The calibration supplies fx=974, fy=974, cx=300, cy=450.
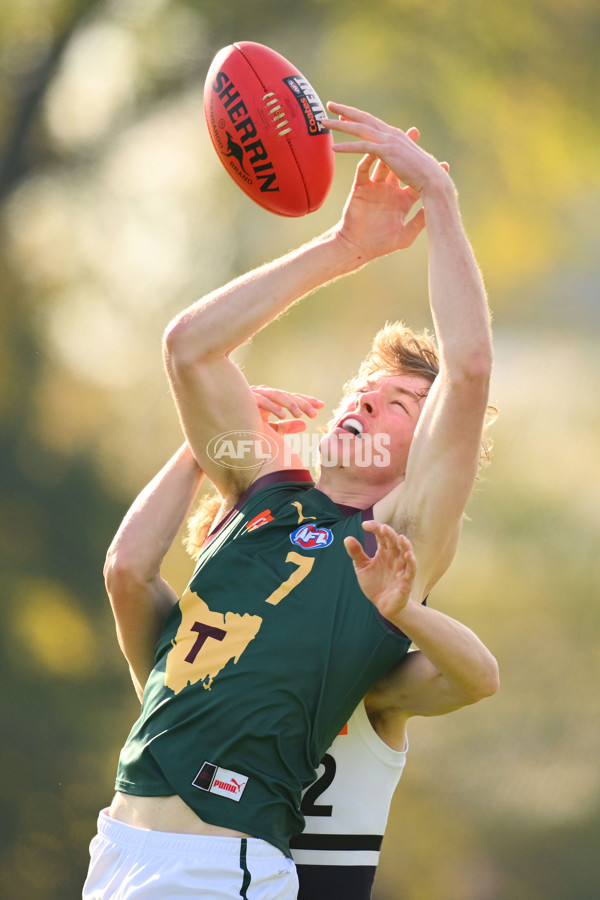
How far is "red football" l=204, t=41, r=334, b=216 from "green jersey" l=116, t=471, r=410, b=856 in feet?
2.21

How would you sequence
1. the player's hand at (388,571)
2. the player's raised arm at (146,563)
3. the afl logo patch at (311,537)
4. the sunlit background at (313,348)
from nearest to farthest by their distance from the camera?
the player's hand at (388,571) < the afl logo patch at (311,537) < the player's raised arm at (146,563) < the sunlit background at (313,348)

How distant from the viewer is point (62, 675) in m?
3.43

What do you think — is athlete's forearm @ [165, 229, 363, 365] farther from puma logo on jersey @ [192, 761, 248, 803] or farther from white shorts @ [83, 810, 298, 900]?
white shorts @ [83, 810, 298, 900]

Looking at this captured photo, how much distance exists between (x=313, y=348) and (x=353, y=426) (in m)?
1.64

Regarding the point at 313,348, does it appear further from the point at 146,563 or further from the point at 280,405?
the point at 146,563

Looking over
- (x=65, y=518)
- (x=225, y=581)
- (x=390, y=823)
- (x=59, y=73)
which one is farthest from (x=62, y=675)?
(x=59, y=73)

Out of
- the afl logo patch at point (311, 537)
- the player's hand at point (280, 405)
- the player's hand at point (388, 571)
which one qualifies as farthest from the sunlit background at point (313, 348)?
the player's hand at point (388, 571)

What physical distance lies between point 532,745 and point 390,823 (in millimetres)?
534

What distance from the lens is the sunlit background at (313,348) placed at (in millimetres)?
3178

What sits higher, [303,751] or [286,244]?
[286,244]

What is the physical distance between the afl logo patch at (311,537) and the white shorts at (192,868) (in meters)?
0.48

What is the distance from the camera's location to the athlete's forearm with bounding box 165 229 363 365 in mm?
1751

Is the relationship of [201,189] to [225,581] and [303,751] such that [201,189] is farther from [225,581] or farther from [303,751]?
[303,751]

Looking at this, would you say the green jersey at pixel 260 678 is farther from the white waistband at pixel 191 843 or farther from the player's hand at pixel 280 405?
the player's hand at pixel 280 405
